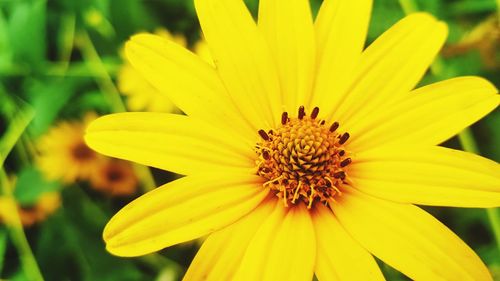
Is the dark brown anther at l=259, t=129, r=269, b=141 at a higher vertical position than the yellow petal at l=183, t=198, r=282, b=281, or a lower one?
higher

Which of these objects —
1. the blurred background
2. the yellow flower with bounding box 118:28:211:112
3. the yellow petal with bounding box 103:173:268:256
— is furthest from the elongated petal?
the yellow flower with bounding box 118:28:211:112

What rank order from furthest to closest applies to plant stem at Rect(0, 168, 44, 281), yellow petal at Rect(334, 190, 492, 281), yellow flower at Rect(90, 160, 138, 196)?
yellow flower at Rect(90, 160, 138, 196)
plant stem at Rect(0, 168, 44, 281)
yellow petal at Rect(334, 190, 492, 281)

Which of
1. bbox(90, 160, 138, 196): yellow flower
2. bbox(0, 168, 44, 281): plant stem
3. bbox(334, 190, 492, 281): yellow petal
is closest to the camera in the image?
bbox(334, 190, 492, 281): yellow petal

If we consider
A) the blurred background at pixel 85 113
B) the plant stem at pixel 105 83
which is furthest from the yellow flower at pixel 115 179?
the plant stem at pixel 105 83

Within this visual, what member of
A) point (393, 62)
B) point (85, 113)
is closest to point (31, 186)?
point (85, 113)

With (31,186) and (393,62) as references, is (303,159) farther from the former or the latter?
(31,186)

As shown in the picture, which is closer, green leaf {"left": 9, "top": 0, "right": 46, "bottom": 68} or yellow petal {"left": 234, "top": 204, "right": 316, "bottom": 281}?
yellow petal {"left": 234, "top": 204, "right": 316, "bottom": 281}

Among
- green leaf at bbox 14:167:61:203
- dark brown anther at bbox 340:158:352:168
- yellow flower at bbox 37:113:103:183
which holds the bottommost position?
green leaf at bbox 14:167:61:203

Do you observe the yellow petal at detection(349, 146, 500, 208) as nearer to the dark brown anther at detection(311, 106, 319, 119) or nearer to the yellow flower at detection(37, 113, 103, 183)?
the dark brown anther at detection(311, 106, 319, 119)
